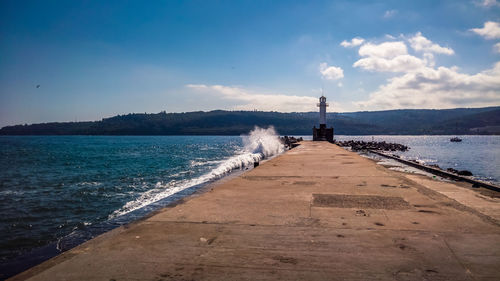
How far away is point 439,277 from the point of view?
273cm

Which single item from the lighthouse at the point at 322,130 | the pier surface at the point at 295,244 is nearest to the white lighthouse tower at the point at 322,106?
the lighthouse at the point at 322,130

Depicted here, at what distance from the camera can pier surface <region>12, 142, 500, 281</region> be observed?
2848 mm

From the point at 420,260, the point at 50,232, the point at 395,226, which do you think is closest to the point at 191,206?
the point at 395,226

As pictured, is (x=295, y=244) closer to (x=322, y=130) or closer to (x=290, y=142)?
(x=290, y=142)

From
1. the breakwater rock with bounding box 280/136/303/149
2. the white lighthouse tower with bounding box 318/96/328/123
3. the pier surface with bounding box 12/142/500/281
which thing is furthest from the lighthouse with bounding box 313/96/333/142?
the pier surface with bounding box 12/142/500/281

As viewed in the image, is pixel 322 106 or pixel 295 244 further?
pixel 322 106

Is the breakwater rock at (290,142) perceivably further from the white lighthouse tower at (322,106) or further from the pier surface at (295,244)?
the pier surface at (295,244)

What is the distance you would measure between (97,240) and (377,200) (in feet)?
17.1

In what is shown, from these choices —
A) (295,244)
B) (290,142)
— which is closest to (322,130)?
(290,142)

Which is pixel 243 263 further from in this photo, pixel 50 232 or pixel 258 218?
pixel 50 232

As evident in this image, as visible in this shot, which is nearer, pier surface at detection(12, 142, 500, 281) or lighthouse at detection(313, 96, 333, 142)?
pier surface at detection(12, 142, 500, 281)

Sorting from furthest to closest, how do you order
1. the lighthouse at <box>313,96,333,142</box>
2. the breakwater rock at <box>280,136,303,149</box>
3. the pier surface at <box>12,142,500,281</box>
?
the lighthouse at <box>313,96,333,142</box> → the breakwater rock at <box>280,136,303,149</box> → the pier surface at <box>12,142,500,281</box>

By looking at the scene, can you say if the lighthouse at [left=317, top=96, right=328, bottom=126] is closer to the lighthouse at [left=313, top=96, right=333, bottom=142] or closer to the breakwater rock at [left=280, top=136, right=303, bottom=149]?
the lighthouse at [left=313, top=96, right=333, bottom=142]

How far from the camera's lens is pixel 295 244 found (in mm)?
3600
